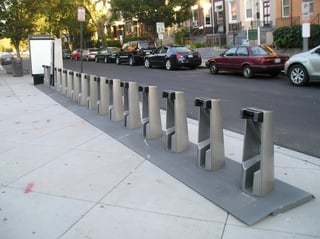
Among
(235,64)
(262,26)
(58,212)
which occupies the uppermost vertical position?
(262,26)

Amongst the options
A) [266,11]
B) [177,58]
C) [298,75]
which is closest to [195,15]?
[266,11]

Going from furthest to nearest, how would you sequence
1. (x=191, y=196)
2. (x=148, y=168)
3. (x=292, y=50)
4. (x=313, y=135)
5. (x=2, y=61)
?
(x=2, y=61), (x=292, y=50), (x=313, y=135), (x=148, y=168), (x=191, y=196)

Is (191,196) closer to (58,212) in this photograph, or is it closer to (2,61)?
(58,212)

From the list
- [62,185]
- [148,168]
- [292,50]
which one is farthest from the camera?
[292,50]

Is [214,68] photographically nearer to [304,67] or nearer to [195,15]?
[304,67]

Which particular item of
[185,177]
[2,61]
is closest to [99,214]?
[185,177]

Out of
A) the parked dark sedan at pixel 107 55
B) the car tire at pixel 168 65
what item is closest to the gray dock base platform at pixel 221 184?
the car tire at pixel 168 65

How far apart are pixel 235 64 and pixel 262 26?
12324 millimetres

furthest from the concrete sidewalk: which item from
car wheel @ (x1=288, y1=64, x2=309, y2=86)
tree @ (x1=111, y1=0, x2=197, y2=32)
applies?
tree @ (x1=111, y1=0, x2=197, y2=32)

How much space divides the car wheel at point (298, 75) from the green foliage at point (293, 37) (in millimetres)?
7266

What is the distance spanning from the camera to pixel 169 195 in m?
4.32

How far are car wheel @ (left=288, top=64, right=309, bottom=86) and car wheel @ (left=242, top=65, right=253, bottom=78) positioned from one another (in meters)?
2.83

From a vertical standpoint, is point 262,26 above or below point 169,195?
above

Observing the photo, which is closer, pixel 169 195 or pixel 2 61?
pixel 169 195
